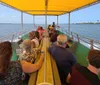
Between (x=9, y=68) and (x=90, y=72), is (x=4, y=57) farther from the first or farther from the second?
(x=90, y=72)

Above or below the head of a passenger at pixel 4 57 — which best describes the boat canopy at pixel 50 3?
above

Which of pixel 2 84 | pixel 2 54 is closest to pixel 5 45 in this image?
pixel 2 54

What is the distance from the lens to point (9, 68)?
1994 mm

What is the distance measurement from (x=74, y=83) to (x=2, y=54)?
2.42 ft

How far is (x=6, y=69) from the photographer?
1.90 m

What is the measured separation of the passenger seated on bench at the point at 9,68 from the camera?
1.88 metres

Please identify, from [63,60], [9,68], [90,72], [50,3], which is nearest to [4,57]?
[9,68]

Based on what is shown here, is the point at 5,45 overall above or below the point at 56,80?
above

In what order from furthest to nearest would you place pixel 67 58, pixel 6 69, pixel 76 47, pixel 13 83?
pixel 76 47, pixel 67 58, pixel 13 83, pixel 6 69

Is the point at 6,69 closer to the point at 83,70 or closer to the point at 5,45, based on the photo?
the point at 5,45

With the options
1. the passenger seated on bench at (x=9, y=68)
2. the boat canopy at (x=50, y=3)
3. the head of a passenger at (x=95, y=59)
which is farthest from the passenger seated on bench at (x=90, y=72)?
the boat canopy at (x=50, y=3)

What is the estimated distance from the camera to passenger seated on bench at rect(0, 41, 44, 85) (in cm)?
188

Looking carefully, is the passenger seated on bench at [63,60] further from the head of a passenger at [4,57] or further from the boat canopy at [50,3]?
the boat canopy at [50,3]

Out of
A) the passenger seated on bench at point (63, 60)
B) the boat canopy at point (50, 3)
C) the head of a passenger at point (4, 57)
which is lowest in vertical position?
the passenger seated on bench at point (63, 60)
